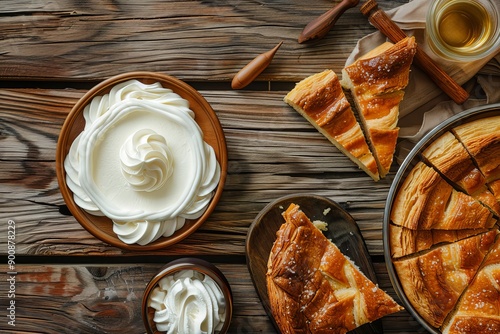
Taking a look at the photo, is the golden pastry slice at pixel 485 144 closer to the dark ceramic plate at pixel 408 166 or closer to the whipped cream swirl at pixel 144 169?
the dark ceramic plate at pixel 408 166

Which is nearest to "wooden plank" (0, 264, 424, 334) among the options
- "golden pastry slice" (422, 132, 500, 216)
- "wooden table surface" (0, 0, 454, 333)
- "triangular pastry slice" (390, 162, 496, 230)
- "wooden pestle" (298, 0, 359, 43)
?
"wooden table surface" (0, 0, 454, 333)

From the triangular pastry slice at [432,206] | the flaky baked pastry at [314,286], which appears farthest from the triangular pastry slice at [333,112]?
the flaky baked pastry at [314,286]

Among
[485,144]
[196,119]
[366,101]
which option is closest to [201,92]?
[196,119]

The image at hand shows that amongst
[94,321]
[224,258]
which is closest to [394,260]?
[224,258]

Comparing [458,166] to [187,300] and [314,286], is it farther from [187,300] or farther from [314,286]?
[187,300]

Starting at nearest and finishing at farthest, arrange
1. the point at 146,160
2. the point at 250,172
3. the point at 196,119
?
1. the point at 146,160
2. the point at 196,119
3. the point at 250,172

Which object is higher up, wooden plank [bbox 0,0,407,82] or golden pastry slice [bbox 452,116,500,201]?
wooden plank [bbox 0,0,407,82]

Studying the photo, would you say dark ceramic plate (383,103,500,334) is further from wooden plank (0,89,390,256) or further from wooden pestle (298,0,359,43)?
wooden pestle (298,0,359,43)
